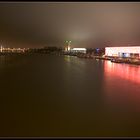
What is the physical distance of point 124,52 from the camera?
43031 mm

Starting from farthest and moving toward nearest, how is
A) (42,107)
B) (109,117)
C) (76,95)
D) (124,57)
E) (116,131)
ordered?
(124,57) < (76,95) < (42,107) < (109,117) < (116,131)

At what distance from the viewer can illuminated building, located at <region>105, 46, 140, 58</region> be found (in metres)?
39.0

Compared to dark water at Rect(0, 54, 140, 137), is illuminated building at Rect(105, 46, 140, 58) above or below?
above

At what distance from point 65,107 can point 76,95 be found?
9.87ft

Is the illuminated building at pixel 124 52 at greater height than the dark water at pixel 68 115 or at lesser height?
greater

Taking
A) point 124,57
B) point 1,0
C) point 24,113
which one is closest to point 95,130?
point 24,113

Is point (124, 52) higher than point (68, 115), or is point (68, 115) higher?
point (124, 52)

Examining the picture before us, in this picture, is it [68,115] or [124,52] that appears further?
[124,52]

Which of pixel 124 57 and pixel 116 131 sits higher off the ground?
pixel 124 57

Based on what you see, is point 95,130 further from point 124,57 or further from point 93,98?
point 124,57

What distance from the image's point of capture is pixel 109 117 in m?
8.87

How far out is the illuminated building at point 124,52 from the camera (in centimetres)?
3895

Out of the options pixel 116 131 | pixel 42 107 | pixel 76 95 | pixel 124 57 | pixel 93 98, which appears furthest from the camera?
pixel 124 57

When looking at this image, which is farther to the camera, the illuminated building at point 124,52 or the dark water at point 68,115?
the illuminated building at point 124,52
